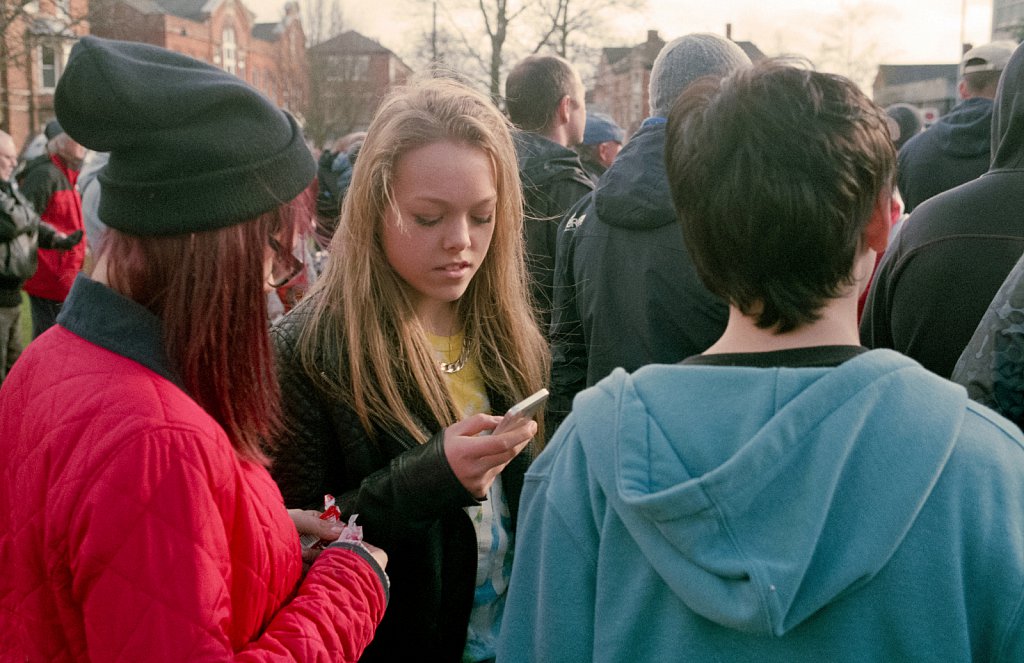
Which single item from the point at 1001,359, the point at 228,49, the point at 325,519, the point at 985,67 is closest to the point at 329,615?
the point at 325,519

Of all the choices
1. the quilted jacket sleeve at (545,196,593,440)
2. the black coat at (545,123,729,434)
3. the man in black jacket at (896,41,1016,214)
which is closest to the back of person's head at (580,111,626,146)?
the man in black jacket at (896,41,1016,214)

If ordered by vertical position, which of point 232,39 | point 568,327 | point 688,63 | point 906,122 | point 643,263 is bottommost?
point 568,327

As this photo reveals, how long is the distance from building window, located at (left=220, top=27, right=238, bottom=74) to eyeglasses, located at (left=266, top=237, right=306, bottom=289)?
6341 centimetres

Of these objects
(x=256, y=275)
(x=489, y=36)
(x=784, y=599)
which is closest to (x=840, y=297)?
(x=784, y=599)

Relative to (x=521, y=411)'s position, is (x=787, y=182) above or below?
above

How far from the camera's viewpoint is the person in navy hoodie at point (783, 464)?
1.16 meters

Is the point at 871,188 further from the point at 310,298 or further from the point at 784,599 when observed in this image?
the point at 310,298

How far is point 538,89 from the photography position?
16.5 feet

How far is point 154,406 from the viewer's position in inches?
50.5

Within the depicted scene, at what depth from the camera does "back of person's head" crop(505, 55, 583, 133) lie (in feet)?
16.5

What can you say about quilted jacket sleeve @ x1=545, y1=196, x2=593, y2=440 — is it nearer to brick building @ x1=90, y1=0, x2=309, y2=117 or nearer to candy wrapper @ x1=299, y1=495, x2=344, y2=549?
candy wrapper @ x1=299, y1=495, x2=344, y2=549

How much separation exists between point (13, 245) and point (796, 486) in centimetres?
639

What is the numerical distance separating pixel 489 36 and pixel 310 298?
37924 millimetres

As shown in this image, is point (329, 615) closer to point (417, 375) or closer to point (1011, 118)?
point (417, 375)
